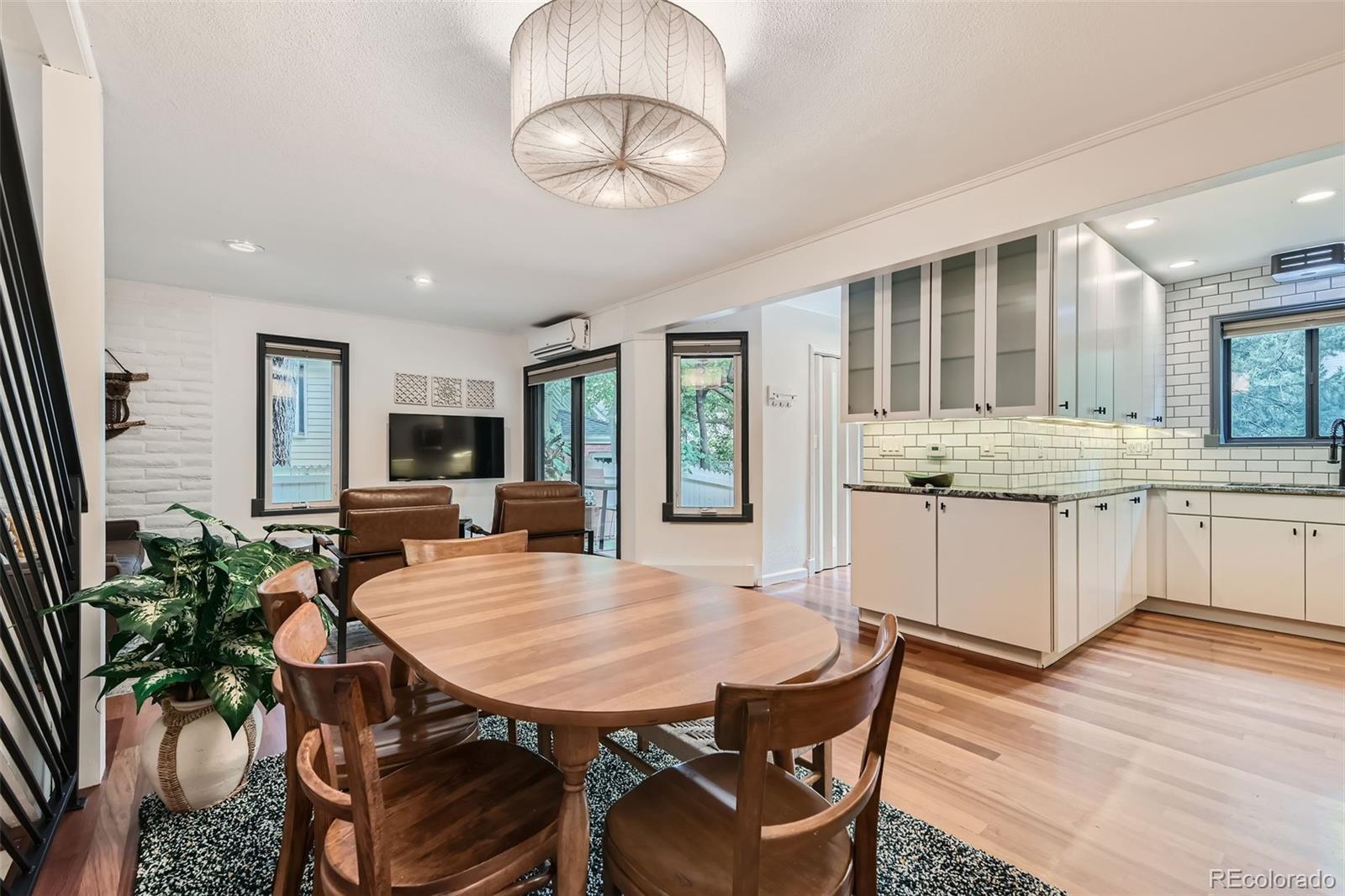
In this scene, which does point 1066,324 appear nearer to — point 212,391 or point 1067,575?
point 1067,575

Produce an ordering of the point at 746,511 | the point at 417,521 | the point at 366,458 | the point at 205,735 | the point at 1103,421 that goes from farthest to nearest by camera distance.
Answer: the point at 366,458 < the point at 746,511 < the point at 1103,421 < the point at 417,521 < the point at 205,735

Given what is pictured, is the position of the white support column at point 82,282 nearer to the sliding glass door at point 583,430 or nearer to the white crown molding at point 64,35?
the white crown molding at point 64,35

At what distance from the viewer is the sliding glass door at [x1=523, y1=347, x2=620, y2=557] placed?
5.59 metres

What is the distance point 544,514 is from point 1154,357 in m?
4.50

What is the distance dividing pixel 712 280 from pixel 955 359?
1773 millimetres

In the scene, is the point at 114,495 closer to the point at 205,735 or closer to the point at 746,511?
the point at 205,735

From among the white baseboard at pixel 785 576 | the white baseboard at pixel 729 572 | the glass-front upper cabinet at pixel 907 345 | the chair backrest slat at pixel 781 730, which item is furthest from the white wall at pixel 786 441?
the chair backrest slat at pixel 781 730

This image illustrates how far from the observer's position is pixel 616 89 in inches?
60.0

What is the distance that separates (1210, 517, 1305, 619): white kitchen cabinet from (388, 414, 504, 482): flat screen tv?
19.6 feet

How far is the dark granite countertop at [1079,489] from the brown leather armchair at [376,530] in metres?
2.61

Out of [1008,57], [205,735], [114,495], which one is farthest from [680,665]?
[114,495]

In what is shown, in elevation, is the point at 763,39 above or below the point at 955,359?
above

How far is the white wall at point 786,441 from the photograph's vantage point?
16.4 ft

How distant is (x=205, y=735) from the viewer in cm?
182
